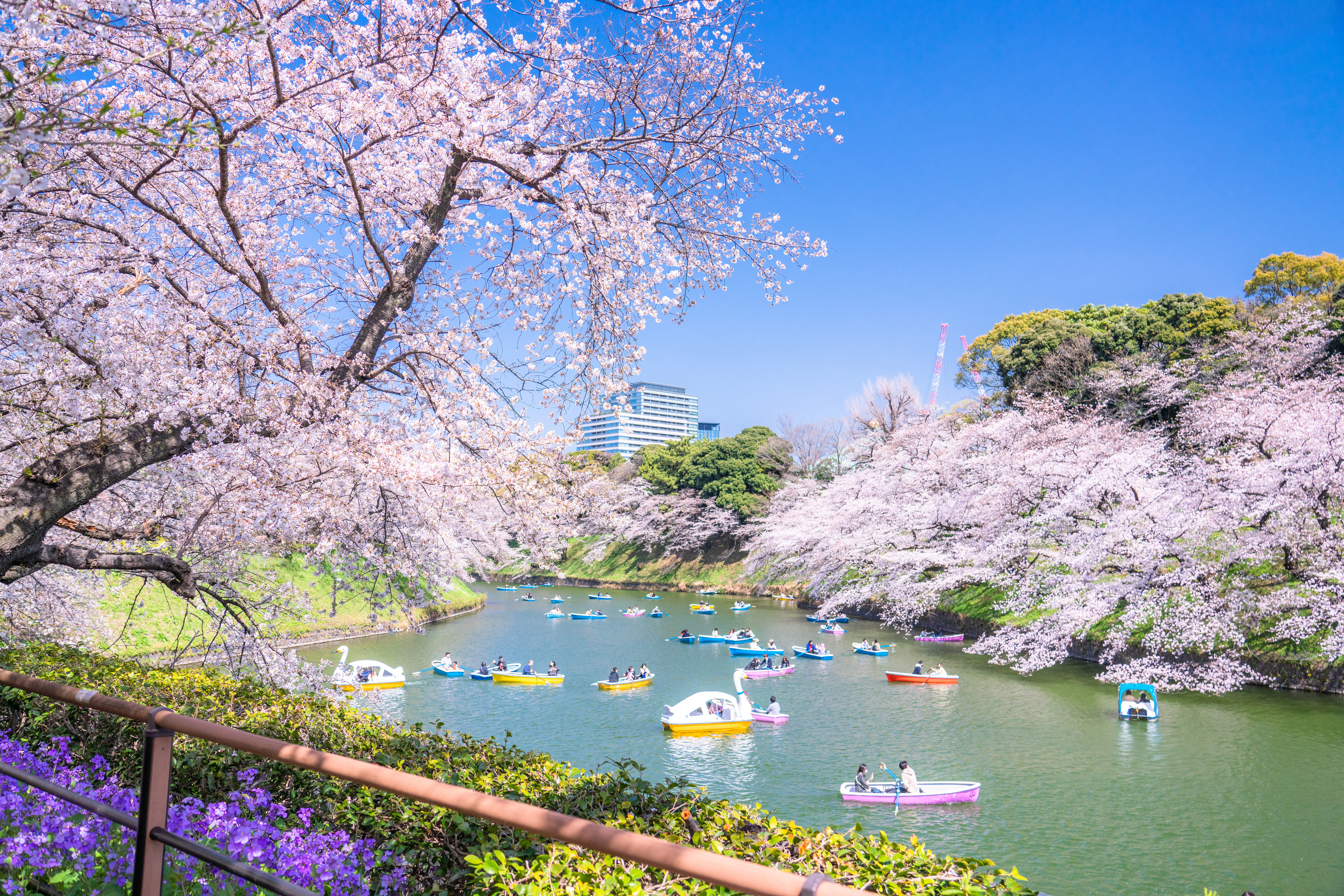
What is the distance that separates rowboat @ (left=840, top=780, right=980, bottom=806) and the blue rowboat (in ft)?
37.0

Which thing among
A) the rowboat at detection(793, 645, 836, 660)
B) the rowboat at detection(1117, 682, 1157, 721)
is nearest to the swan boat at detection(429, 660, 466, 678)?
the rowboat at detection(793, 645, 836, 660)

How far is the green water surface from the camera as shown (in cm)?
895

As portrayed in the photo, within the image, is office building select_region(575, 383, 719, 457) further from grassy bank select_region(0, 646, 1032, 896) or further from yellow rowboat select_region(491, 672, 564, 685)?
grassy bank select_region(0, 646, 1032, 896)

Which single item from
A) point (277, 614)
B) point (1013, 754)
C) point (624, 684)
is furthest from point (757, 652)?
point (277, 614)

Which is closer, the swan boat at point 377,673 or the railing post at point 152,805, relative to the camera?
the railing post at point 152,805

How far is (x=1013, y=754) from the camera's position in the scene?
12.7 meters

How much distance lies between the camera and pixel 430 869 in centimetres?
330

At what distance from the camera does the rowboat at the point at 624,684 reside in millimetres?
18453

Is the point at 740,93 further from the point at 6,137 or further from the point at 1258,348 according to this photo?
the point at 1258,348

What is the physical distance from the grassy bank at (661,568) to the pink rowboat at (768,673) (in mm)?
17997

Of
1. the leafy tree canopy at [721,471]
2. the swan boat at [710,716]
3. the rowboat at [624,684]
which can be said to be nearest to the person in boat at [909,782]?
the swan boat at [710,716]

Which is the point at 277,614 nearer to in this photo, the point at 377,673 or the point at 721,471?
the point at 377,673

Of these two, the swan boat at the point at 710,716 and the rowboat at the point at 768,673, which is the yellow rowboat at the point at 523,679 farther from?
the rowboat at the point at 768,673

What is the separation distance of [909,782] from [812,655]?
11450 mm
